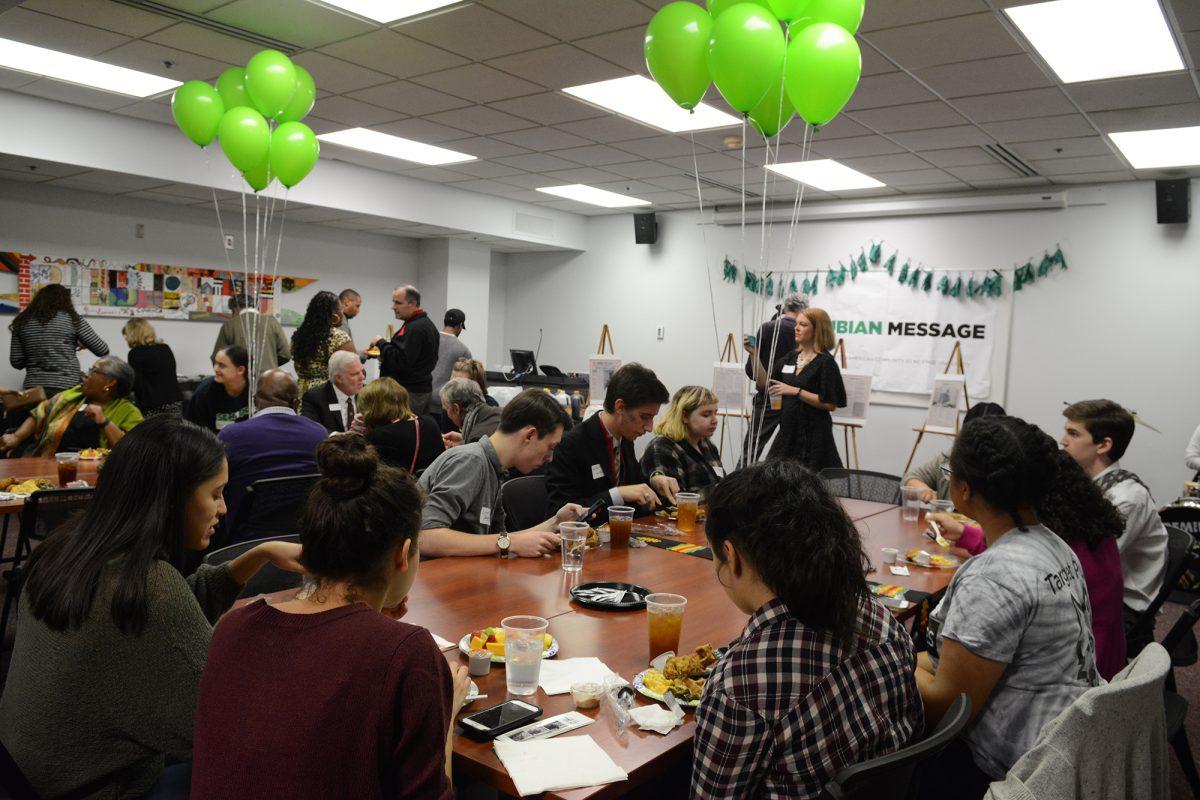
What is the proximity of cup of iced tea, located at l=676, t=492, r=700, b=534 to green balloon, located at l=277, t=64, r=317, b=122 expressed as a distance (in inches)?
119

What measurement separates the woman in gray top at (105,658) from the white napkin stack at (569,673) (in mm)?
664

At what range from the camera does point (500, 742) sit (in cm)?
146

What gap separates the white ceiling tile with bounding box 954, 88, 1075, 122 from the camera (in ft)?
15.5

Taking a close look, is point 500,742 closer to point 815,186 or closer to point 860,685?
point 860,685

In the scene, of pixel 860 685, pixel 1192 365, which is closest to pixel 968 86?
pixel 1192 365

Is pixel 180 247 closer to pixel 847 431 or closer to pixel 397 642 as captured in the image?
pixel 847 431

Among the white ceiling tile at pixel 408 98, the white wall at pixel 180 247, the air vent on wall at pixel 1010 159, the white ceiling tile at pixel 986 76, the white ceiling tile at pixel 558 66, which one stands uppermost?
the white ceiling tile at pixel 558 66

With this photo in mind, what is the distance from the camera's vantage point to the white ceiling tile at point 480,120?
222 inches

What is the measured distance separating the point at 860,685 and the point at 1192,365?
684 cm

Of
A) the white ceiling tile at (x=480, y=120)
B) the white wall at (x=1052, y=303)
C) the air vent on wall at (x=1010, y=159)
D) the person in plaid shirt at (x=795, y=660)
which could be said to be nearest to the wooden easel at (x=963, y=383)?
the white wall at (x=1052, y=303)

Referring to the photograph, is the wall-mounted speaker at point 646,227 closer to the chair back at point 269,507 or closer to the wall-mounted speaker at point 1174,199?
the wall-mounted speaker at point 1174,199

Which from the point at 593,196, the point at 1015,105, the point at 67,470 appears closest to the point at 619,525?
the point at 67,470

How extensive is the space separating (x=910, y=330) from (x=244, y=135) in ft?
20.1

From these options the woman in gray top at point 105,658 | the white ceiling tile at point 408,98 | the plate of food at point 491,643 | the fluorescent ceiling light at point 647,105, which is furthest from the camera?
the white ceiling tile at point 408,98
